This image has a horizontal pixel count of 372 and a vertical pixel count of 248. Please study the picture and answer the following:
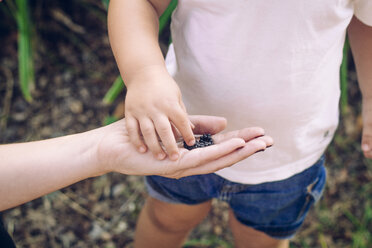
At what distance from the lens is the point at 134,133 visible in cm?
64

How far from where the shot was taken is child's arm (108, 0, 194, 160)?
2.02 feet

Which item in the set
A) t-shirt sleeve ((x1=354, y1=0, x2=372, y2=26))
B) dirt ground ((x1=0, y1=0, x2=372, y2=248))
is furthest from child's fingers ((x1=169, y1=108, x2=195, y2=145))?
dirt ground ((x1=0, y1=0, x2=372, y2=248))

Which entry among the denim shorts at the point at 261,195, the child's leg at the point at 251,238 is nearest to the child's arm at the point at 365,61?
the denim shorts at the point at 261,195

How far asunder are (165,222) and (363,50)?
0.68 m

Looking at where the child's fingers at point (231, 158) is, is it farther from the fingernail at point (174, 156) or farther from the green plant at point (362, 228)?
the green plant at point (362, 228)

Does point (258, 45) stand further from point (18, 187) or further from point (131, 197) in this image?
point (131, 197)

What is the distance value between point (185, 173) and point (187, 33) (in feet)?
0.96

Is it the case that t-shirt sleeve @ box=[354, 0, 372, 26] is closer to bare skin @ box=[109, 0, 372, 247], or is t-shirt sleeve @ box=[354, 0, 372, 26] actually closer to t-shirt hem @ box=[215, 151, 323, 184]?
bare skin @ box=[109, 0, 372, 247]

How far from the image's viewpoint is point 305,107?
0.78m

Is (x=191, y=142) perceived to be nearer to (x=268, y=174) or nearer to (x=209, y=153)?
(x=209, y=153)

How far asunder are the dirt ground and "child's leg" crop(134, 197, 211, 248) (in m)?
0.28

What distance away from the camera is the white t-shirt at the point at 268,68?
0.69 metres

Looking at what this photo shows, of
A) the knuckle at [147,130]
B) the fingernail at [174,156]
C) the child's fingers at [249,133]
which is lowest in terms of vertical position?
the fingernail at [174,156]

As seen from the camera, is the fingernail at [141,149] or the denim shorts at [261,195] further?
the denim shorts at [261,195]
